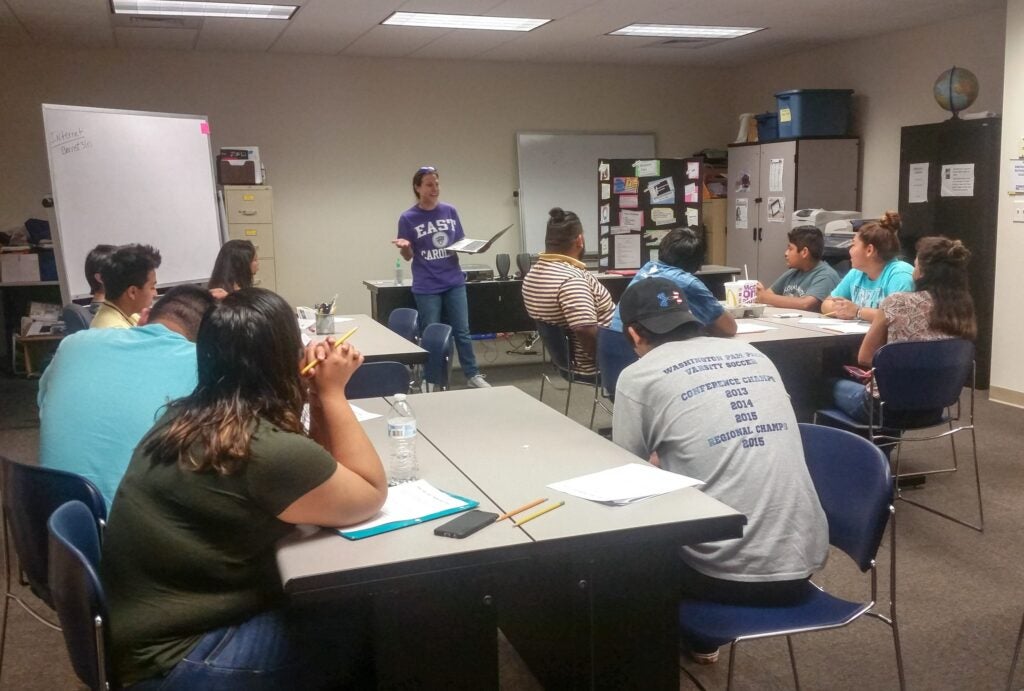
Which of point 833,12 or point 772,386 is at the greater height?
point 833,12

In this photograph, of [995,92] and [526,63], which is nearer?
[995,92]

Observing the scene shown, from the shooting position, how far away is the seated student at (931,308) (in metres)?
3.45

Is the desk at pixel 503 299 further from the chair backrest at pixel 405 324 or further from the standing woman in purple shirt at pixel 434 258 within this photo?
the chair backrest at pixel 405 324

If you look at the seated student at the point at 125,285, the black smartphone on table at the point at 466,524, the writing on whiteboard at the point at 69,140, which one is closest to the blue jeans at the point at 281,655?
the black smartphone on table at the point at 466,524

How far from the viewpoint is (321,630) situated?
1.70m

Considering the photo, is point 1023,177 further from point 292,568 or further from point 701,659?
point 292,568

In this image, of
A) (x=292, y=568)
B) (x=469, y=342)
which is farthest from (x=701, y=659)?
(x=469, y=342)

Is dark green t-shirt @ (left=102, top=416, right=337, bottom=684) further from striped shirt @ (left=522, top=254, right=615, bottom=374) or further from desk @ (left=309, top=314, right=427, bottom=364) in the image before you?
striped shirt @ (left=522, top=254, right=615, bottom=374)

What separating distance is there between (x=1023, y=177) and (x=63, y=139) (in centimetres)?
542

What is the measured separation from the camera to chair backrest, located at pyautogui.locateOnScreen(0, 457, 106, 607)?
6.47 feet

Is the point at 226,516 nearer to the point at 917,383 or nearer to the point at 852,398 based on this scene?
the point at 917,383

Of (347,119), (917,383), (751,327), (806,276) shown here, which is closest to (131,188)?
(347,119)

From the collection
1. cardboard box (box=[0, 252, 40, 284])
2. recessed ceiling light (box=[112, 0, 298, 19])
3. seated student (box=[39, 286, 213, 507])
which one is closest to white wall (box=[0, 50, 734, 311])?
cardboard box (box=[0, 252, 40, 284])

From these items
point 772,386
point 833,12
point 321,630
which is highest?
point 833,12
